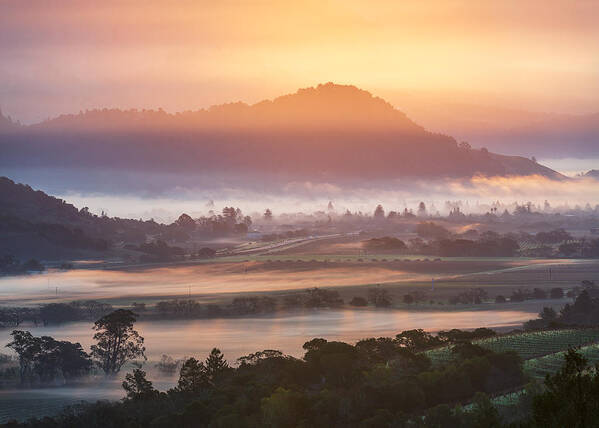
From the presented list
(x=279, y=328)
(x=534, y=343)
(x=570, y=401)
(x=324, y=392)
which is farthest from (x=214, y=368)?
(x=570, y=401)

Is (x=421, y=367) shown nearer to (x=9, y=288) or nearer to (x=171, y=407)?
(x=171, y=407)

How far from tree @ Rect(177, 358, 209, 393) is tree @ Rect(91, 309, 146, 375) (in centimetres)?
1628

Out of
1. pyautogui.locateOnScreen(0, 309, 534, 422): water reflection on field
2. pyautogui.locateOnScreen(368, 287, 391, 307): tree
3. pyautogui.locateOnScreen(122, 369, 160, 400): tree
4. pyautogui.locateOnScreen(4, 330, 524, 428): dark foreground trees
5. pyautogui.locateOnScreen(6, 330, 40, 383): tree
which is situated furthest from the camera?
pyautogui.locateOnScreen(368, 287, 391, 307): tree

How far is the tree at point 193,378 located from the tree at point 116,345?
16.3m

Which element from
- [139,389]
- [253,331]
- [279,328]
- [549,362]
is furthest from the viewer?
[279,328]

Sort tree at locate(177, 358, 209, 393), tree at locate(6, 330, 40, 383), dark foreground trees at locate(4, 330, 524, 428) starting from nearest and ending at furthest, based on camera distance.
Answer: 1. dark foreground trees at locate(4, 330, 524, 428)
2. tree at locate(177, 358, 209, 393)
3. tree at locate(6, 330, 40, 383)

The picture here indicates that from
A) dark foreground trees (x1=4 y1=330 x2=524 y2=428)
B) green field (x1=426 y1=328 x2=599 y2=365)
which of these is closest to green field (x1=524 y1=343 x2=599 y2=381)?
dark foreground trees (x1=4 y1=330 x2=524 y2=428)

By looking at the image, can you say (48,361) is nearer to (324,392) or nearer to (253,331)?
(253,331)

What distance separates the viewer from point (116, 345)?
10006 centimetres

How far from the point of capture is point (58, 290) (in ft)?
588

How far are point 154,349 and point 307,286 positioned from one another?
74.0 m

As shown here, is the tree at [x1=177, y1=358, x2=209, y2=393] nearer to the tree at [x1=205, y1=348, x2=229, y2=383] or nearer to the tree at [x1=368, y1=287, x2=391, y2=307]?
the tree at [x1=205, y1=348, x2=229, y2=383]

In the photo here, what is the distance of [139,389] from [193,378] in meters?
3.96

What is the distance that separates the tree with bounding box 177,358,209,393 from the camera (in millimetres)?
76906
